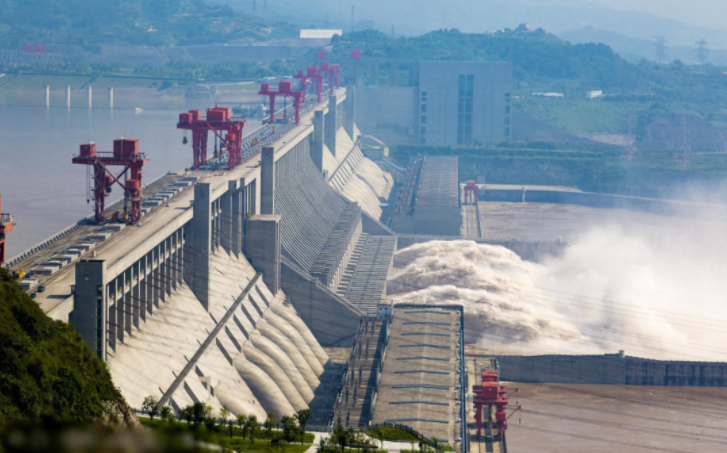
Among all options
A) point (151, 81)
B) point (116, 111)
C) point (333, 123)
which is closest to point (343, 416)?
point (333, 123)

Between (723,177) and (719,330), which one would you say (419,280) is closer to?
(719,330)

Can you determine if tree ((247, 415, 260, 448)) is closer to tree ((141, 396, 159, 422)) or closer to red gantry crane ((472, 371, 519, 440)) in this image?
tree ((141, 396, 159, 422))

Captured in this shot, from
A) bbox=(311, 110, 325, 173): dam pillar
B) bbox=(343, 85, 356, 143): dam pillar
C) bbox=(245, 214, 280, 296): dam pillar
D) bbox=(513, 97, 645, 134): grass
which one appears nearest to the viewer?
Result: bbox=(245, 214, 280, 296): dam pillar

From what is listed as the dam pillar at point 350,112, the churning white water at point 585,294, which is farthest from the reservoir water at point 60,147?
the churning white water at point 585,294

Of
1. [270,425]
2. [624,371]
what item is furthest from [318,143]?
[270,425]

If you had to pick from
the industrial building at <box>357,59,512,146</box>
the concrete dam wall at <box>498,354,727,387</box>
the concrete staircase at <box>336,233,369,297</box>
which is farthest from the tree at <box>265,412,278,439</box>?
the industrial building at <box>357,59,512,146</box>

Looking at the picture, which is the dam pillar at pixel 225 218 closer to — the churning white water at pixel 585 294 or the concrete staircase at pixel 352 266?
the concrete staircase at pixel 352 266

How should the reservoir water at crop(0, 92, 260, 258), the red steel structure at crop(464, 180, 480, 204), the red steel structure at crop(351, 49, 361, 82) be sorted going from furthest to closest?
the red steel structure at crop(351, 49, 361, 82), the red steel structure at crop(464, 180, 480, 204), the reservoir water at crop(0, 92, 260, 258)
